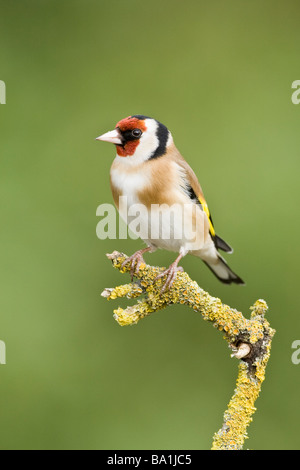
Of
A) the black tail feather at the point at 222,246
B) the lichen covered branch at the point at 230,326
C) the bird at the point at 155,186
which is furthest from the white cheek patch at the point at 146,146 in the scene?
the black tail feather at the point at 222,246

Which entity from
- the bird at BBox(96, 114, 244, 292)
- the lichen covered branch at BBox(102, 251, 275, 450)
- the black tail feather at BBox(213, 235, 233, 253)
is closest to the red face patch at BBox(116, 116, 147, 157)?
the bird at BBox(96, 114, 244, 292)

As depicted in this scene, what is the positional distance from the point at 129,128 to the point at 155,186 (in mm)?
150

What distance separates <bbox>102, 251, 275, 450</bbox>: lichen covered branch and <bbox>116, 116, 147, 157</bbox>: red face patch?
0.27 metres

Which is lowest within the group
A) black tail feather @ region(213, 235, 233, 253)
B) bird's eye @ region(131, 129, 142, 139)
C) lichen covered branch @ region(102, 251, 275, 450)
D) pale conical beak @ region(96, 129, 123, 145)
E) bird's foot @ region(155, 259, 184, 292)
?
lichen covered branch @ region(102, 251, 275, 450)

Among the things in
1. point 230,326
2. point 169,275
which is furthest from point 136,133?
point 230,326

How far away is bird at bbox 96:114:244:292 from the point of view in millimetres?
1443

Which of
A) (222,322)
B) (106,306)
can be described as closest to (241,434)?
(222,322)

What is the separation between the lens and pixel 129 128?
4.67ft

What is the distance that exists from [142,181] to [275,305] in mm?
936

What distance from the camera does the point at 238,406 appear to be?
1.19 m

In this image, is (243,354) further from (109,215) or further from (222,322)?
(109,215)

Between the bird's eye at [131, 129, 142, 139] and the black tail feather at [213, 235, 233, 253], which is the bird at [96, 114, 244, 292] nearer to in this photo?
the bird's eye at [131, 129, 142, 139]

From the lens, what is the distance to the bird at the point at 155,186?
144 centimetres

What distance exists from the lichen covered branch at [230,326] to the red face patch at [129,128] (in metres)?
0.27
